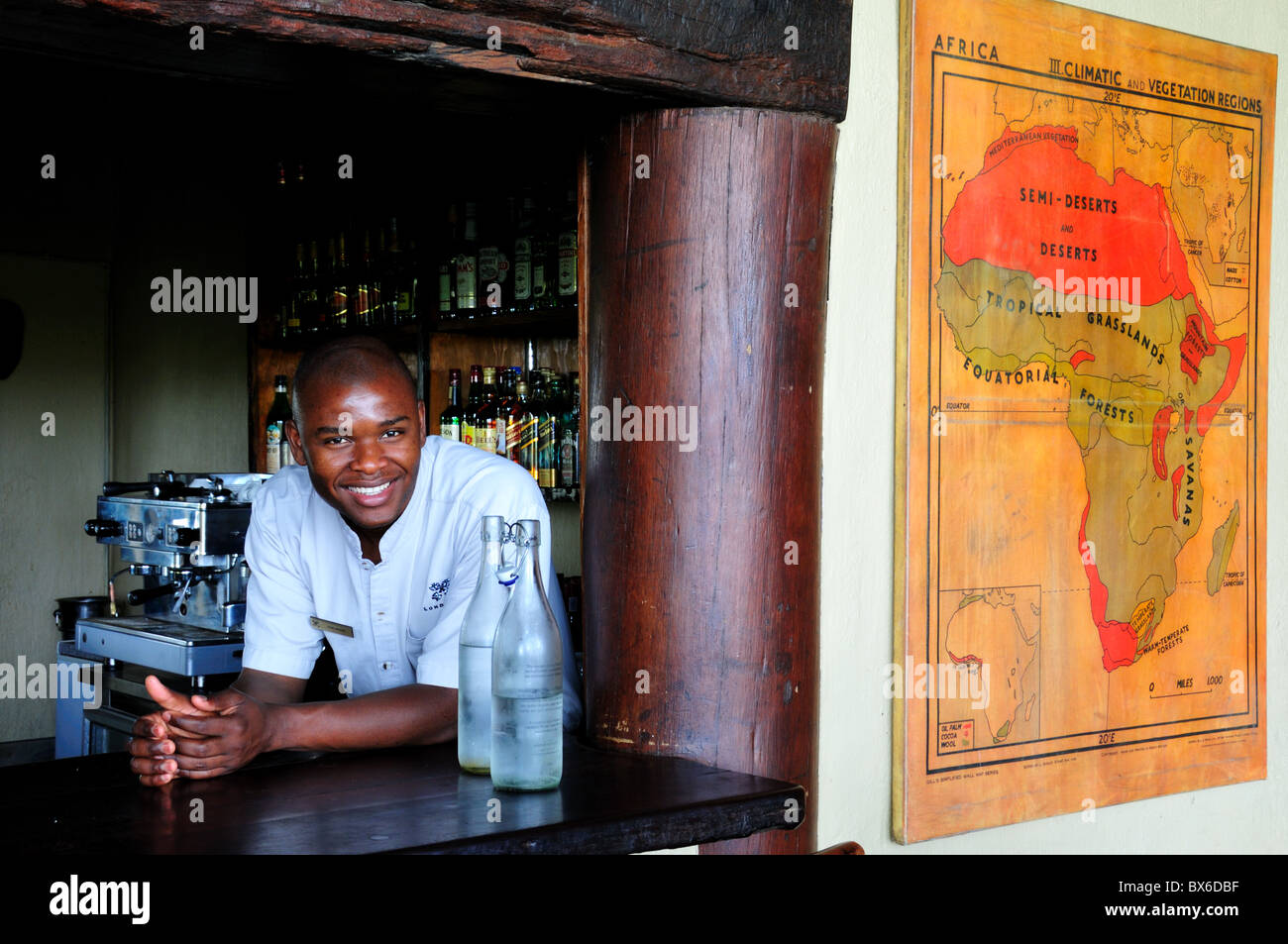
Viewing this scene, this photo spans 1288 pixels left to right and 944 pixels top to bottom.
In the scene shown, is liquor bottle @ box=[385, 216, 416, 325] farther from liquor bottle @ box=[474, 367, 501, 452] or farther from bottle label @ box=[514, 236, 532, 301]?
bottle label @ box=[514, 236, 532, 301]

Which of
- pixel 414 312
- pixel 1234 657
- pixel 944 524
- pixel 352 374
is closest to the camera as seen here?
pixel 352 374

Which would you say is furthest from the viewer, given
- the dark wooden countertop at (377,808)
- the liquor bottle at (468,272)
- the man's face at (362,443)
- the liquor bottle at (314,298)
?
the liquor bottle at (314,298)

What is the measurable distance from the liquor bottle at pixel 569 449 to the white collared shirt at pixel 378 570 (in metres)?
0.91

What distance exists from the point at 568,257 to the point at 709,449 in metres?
1.34

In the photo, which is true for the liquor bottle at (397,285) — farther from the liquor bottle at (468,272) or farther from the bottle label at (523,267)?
the bottle label at (523,267)

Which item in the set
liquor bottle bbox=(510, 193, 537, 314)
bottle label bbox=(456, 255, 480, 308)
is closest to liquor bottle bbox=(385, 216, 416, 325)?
bottle label bbox=(456, 255, 480, 308)

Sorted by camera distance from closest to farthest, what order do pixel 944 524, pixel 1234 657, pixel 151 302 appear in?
pixel 944 524 < pixel 1234 657 < pixel 151 302

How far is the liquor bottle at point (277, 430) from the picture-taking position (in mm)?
4402

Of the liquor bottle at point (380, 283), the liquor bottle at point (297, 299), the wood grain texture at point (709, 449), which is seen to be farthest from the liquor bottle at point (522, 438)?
the liquor bottle at point (297, 299)

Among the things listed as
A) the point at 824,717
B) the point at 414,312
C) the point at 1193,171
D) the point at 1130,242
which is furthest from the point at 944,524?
the point at 414,312

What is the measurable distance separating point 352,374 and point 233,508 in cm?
93
